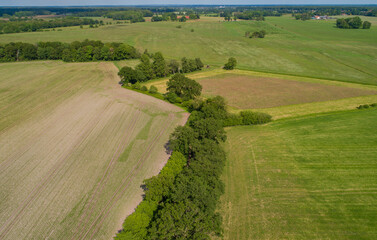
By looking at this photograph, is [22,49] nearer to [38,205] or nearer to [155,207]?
[38,205]

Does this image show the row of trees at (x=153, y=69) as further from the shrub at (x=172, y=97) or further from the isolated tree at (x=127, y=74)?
the shrub at (x=172, y=97)

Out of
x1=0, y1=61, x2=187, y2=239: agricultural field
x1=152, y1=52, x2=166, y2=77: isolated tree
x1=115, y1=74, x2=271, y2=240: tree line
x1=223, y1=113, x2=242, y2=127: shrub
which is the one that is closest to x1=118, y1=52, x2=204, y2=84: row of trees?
x1=152, y1=52, x2=166, y2=77: isolated tree

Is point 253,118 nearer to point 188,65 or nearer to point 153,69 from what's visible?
point 188,65

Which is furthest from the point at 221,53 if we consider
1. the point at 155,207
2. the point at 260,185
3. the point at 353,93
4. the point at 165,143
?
the point at 155,207

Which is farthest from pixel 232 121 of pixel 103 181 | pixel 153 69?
pixel 153 69

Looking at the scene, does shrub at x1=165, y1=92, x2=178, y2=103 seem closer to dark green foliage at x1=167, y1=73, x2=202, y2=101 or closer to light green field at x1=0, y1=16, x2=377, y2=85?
dark green foliage at x1=167, y1=73, x2=202, y2=101

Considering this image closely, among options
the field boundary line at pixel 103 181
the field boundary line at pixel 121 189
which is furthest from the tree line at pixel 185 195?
the field boundary line at pixel 103 181
